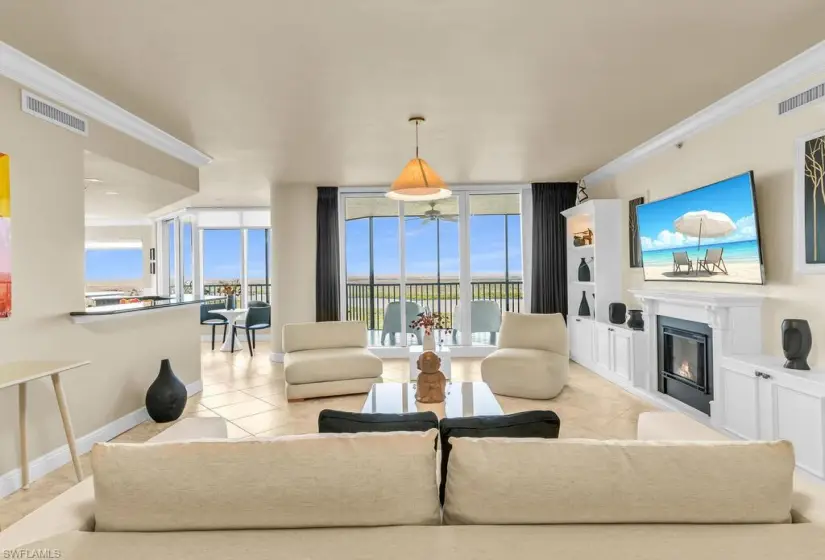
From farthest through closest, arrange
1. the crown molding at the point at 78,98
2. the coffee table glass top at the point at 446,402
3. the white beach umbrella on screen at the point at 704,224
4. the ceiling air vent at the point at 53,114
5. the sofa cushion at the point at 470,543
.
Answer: the white beach umbrella on screen at the point at 704,224
the coffee table glass top at the point at 446,402
the ceiling air vent at the point at 53,114
the crown molding at the point at 78,98
the sofa cushion at the point at 470,543

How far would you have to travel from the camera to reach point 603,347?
5500mm

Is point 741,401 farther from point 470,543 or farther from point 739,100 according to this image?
point 470,543

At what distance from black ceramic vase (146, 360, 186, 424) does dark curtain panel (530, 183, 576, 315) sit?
479cm

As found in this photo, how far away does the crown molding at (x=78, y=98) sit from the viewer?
266 cm

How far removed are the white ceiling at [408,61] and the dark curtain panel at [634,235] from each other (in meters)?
1.19

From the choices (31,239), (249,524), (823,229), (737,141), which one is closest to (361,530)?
(249,524)

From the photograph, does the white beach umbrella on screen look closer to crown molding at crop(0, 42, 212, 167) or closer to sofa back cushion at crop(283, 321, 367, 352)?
sofa back cushion at crop(283, 321, 367, 352)

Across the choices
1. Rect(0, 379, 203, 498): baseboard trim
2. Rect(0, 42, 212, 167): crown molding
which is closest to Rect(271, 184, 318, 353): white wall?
Rect(0, 42, 212, 167): crown molding

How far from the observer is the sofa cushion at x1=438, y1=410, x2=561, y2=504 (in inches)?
58.1

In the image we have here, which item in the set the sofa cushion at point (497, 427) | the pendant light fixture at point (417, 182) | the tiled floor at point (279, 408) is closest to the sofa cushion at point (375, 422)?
the sofa cushion at point (497, 427)

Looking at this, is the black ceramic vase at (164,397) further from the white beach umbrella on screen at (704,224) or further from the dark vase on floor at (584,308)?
the dark vase on floor at (584,308)

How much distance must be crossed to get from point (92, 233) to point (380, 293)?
678cm

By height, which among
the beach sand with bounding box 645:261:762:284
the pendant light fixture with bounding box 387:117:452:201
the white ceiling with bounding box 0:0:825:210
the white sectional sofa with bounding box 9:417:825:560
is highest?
the white ceiling with bounding box 0:0:825:210

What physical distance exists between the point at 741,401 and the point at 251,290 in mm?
8227
